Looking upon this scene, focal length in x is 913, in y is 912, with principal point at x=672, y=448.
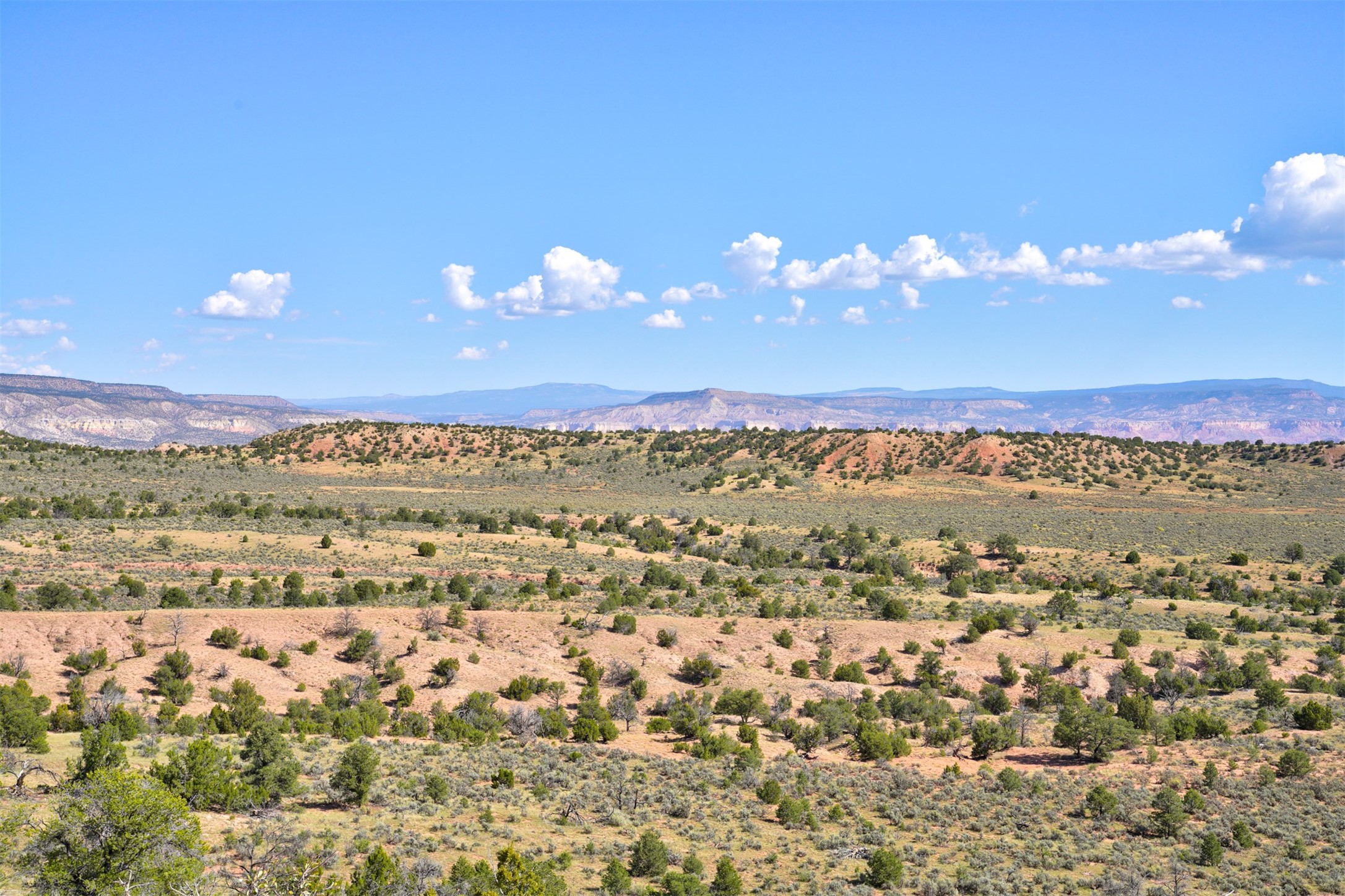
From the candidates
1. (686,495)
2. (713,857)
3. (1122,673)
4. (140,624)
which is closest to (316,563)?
(140,624)

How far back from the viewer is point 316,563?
4791 cm

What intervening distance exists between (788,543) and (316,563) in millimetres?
32442

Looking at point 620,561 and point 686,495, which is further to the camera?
point 686,495

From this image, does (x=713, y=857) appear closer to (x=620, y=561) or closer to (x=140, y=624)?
(x=140, y=624)

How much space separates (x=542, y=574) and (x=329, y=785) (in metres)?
28.2

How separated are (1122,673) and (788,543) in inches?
1293

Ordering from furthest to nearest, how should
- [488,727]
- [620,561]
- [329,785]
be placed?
[620,561] → [488,727] → [329,785]

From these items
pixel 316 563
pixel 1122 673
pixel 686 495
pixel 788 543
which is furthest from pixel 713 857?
pixel 686 495

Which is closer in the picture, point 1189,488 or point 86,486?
point 86,486

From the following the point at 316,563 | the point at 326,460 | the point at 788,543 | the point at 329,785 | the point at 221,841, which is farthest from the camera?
the point at 326,460

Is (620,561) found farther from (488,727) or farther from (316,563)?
(488,727)

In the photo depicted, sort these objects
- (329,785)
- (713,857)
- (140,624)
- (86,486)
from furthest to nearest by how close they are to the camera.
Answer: (86,486), (140,624), (329,785), (713,857)

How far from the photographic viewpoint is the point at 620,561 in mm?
54312

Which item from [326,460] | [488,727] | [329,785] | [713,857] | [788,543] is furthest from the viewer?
[326,460]
